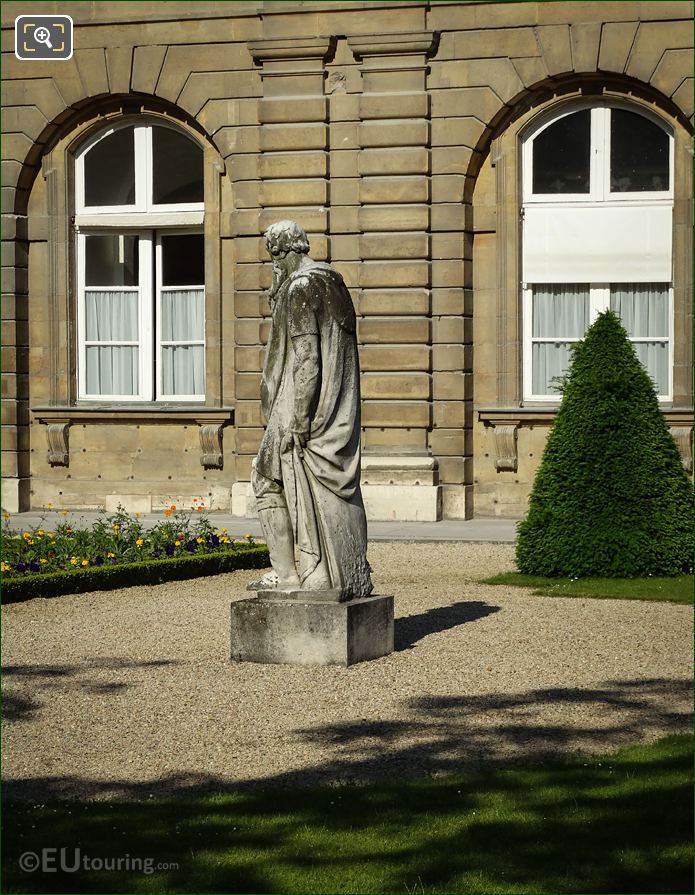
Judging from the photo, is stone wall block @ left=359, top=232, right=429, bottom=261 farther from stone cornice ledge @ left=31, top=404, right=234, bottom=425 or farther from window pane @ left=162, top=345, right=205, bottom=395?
window pane @ left=162, top=345, right=205, bottom=395

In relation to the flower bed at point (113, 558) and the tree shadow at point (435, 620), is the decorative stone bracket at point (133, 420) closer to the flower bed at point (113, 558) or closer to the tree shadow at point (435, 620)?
the flower bed at point (113, 558)

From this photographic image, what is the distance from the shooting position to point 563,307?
1959cm

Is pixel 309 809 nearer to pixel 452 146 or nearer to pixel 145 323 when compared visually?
pixel 452 146

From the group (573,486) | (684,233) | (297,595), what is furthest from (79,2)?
(297,595)

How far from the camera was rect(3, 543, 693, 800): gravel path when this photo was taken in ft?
23.7

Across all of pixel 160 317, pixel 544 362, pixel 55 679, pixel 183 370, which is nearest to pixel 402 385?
pixel 544 362

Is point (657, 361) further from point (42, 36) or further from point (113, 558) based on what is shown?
point (42, 36)

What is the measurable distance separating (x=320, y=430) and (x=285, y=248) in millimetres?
1141

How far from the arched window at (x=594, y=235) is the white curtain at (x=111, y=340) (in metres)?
5.18

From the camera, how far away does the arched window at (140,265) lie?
20.7 metres

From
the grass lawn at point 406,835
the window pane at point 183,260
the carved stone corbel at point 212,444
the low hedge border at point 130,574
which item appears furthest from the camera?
the window pane at point 183,260

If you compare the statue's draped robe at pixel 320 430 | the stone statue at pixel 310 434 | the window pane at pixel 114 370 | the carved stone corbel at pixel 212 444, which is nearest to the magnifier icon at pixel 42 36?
the window pane at pixel 114 370

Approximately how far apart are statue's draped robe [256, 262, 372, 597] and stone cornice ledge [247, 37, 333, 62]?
33.4 ft

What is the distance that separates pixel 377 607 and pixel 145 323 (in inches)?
472
